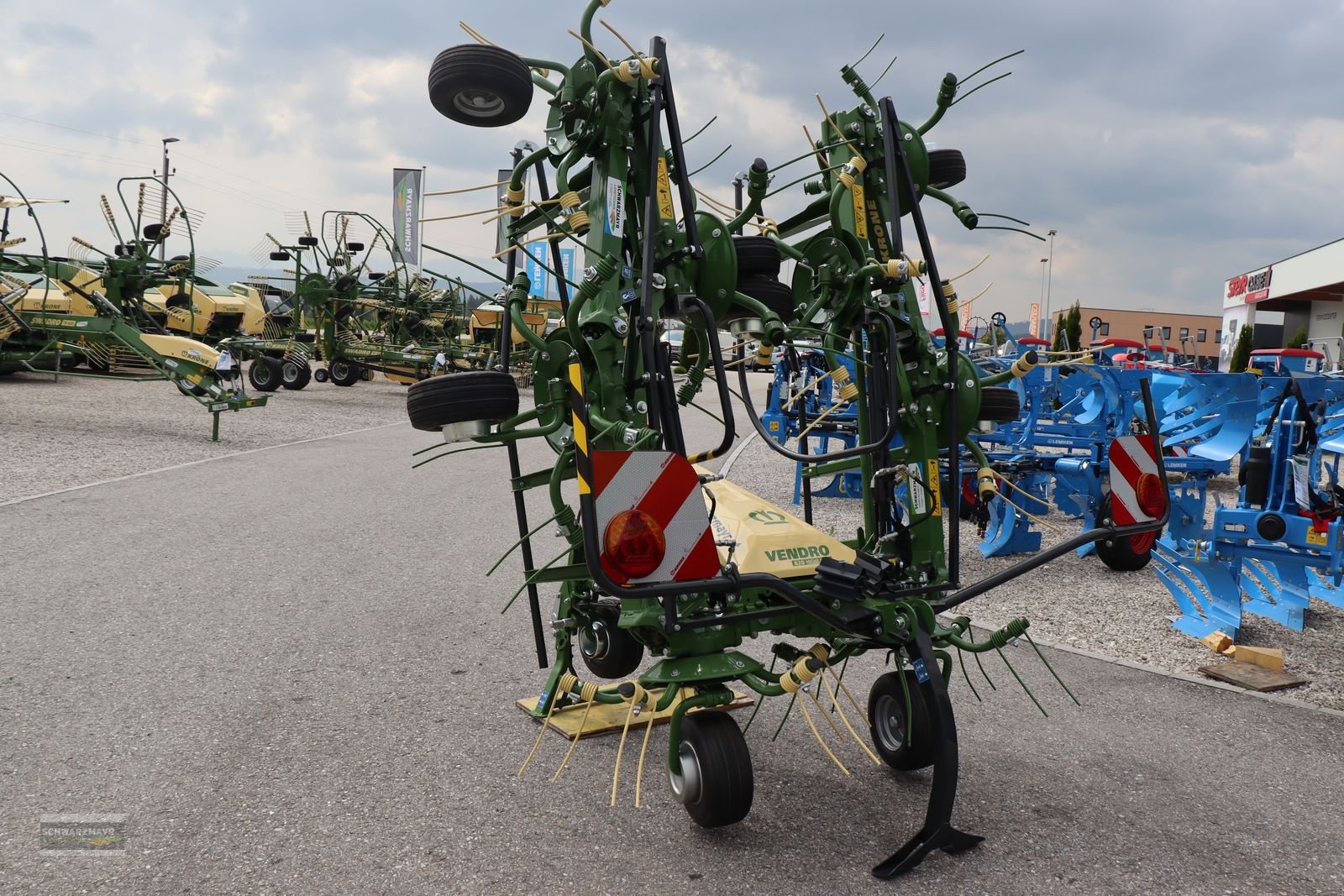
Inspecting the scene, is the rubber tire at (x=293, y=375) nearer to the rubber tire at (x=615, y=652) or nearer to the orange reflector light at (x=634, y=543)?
the rubber tire at (x=615, y=652)

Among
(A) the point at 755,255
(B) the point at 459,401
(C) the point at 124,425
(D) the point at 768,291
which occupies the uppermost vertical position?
(A) the point at 755,255

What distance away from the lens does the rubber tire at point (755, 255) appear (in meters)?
3.95

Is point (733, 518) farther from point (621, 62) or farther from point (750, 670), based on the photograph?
point (621, 62)

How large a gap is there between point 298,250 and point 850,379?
19246 mm

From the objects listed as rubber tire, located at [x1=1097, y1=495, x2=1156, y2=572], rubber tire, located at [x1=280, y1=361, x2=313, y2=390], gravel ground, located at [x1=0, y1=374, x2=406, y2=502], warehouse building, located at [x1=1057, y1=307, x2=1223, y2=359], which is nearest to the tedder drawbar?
rubber tire, located at [x1=1097, y1=495, x2=1156, y2=572]

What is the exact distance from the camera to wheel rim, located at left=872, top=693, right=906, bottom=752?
358cm

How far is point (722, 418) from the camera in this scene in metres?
3.53

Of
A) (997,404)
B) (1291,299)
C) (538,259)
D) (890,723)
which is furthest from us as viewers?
(1291,299)

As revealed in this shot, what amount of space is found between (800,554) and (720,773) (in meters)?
0.92

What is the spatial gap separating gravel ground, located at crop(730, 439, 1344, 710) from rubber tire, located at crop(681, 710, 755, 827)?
313 cm

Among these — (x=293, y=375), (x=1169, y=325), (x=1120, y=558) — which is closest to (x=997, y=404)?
(x=1120, y=558)

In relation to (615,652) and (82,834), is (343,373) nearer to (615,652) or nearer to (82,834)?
(615,652)

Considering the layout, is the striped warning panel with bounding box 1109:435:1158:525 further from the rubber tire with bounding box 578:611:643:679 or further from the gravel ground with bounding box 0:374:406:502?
the gravel ground with bounding box 0:374:406:502

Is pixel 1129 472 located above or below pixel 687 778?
above
